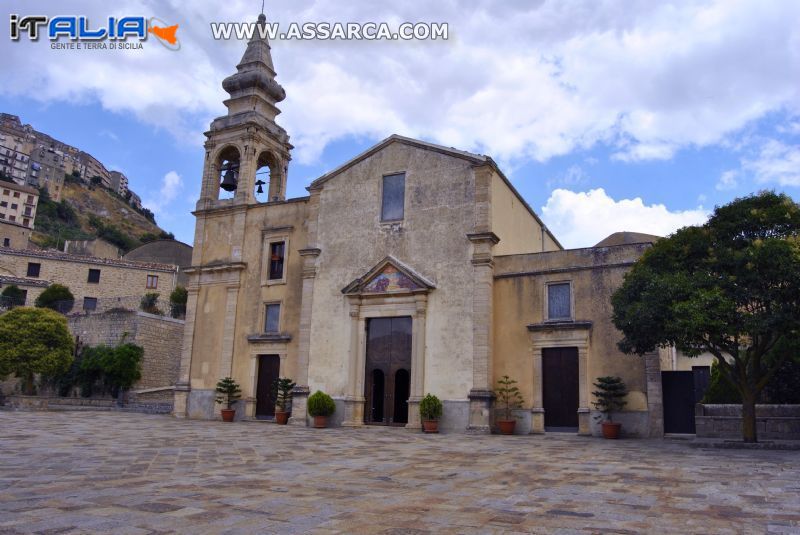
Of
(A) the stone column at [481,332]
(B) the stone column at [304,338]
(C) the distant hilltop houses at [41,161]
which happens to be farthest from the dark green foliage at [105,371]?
(C) the distant hilltop houses at [41,161]

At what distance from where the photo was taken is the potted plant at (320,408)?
2178 centimetres

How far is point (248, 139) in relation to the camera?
27.2 meters

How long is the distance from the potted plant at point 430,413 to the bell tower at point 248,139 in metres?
12.0

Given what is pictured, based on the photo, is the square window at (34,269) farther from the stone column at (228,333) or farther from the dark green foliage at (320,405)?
the dark green foliage at (320,405)

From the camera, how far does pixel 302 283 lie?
24.7 m

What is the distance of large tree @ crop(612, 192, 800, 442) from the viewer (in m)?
13.5

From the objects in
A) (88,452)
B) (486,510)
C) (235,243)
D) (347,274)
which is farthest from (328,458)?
(235,243)

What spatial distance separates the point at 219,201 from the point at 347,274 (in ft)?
26.1

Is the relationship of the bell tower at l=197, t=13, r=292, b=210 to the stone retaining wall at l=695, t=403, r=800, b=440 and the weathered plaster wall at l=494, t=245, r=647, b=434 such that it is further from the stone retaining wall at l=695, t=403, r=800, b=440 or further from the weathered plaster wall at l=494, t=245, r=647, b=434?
the stone retaining wall at l=695, t=403, r=800, b=440

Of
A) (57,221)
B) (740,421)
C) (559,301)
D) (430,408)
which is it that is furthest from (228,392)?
(57,221)

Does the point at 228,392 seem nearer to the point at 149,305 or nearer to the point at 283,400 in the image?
the point at 283,400

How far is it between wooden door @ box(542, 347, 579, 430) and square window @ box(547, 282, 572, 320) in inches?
42.5

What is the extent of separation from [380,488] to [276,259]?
60.8 feet

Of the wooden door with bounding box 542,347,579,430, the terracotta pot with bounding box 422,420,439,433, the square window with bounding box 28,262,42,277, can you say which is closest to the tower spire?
the terracotta pot with bounding box 422,420,439,433
